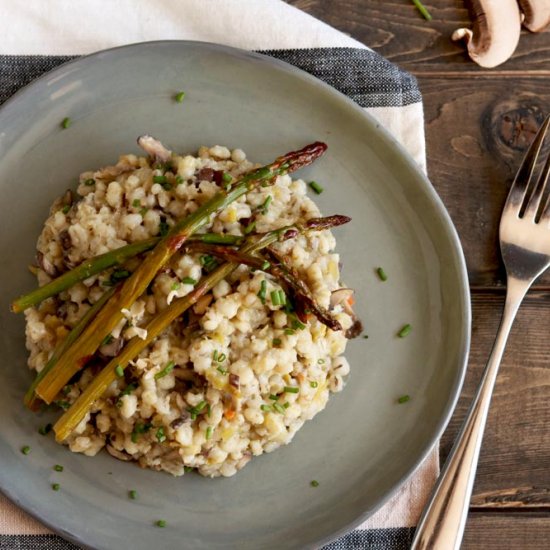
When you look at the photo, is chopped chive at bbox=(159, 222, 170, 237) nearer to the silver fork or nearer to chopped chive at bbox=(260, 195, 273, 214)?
chopped chive at bbox=(260, 195, 273, 214)

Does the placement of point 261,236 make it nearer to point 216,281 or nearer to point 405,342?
point 216,281

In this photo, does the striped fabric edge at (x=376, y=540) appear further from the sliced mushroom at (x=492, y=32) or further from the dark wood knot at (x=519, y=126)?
the sliced mushroom at (x=492, y=32)

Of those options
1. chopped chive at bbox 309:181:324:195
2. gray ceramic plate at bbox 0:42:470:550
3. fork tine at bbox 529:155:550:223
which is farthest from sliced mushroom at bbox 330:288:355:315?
fork tine at bbox 529:155:550:223

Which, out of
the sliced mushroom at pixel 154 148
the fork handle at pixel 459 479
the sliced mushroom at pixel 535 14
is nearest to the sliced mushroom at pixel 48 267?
the sliced mushroom at pixel 154 148

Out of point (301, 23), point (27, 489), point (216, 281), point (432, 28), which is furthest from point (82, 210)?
point (432, 28)

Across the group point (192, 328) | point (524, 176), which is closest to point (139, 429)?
point (192, 328)

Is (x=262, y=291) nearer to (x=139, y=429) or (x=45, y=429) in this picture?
(x=139, y=429)
